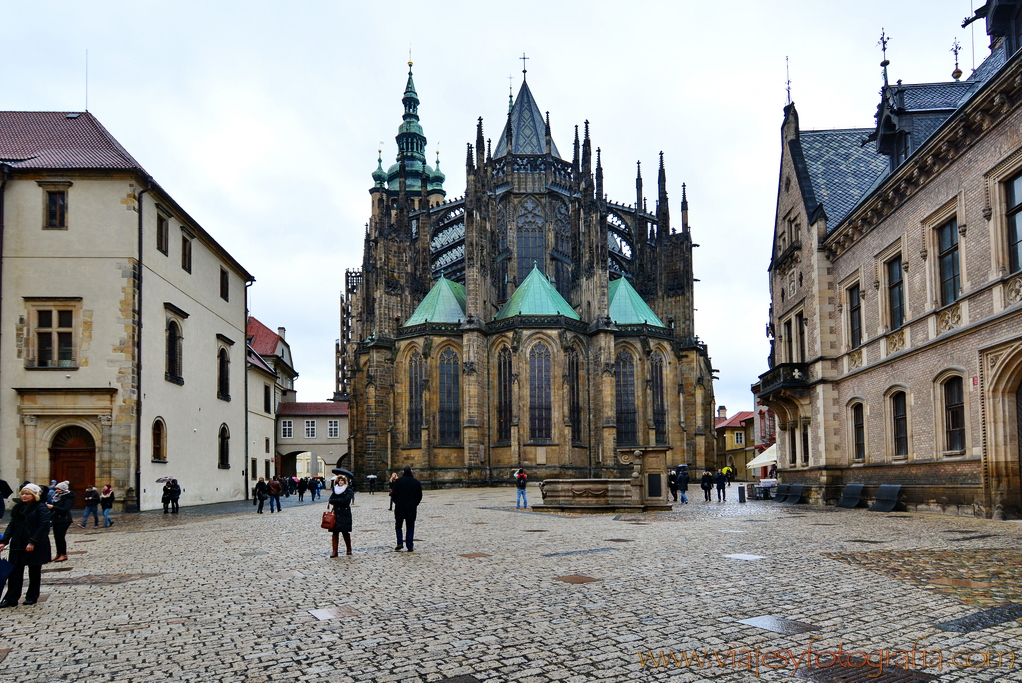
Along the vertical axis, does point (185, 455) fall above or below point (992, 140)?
below

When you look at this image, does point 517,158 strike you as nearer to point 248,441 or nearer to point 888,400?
point 248,441

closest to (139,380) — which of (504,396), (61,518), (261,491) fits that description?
(261,491)

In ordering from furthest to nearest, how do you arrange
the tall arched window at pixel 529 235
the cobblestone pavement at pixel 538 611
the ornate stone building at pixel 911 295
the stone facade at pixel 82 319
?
the tall arched window at pixel 529 235 < the stone facade at pixel 82 319 < the ornate stone building at pixel 911 295 < the cobblestone pavement at pixel 538 611

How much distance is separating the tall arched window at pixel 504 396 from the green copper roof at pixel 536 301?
2813mm

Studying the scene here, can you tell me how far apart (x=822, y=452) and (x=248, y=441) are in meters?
27.4

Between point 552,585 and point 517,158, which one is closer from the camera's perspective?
A: point 552,585

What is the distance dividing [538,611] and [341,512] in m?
6.10

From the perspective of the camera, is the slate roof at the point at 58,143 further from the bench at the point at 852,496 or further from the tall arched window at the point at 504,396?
the tall arched window at the point at 504,396

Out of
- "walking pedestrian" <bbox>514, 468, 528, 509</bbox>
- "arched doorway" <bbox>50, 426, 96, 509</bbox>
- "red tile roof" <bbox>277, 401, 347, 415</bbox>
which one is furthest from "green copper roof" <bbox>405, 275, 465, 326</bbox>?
"arched doorway" <bbox>50, 426, 96, 509</bbox>

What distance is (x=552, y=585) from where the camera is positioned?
375 inches

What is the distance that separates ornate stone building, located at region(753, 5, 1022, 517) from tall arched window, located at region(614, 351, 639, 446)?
23.6 m

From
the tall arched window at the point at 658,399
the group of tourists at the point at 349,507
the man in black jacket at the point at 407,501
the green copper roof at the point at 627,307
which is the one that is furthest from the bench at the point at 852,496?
the green copper roof at the point at 627,307

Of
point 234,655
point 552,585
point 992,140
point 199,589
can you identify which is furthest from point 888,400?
point 234,655

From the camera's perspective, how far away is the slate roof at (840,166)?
27469 mm
